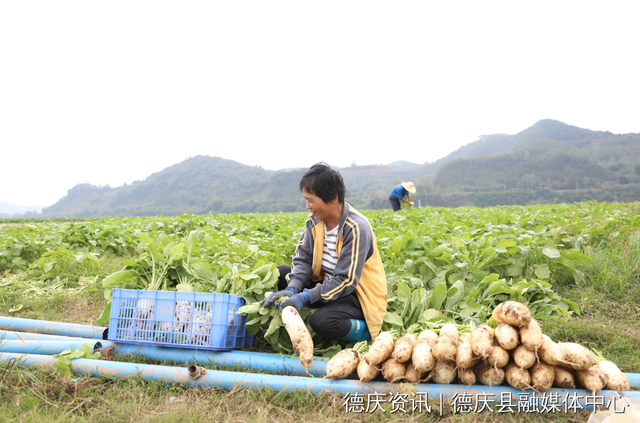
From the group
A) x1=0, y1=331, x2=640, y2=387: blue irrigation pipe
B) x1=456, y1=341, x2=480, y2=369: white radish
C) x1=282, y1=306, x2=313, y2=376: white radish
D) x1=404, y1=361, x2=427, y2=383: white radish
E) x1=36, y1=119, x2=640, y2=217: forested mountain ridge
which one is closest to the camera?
x1=456, y1=341, x2=480, y2=369: white radish

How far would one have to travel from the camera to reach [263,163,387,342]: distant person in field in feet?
7.94

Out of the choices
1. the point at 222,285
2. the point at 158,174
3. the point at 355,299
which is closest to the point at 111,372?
the point at 222,285

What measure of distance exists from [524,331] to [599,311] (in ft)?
5.62

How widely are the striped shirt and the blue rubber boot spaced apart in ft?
1.16

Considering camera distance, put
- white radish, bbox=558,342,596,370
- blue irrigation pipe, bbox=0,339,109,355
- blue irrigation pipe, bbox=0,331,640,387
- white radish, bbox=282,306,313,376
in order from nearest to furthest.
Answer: white radish, bbox=558,342,596,370
white radish, bbox=282,306,313,376
blue irrigation pipe, bbox=0,331,640,387
blue irrigation pipe, bbox=0,339,109,355

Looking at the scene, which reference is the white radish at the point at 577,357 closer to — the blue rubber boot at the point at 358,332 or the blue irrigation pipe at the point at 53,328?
the blue rubber boot at the point at 358,332

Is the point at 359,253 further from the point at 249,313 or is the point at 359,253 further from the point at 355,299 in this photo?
the point at 249,313

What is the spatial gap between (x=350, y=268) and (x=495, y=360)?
3.04 ft

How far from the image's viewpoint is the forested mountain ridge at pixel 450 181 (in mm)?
60406

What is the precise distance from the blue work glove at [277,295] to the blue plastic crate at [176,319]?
0.68 ft

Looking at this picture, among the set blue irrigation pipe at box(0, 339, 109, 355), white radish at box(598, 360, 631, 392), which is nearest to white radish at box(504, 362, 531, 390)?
white radish at box(598, 360, 631, 392)

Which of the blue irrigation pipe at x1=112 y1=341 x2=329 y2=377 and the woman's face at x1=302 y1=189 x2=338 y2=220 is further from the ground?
the woman's face at x1=302 y1=189 x2=338 y2=220

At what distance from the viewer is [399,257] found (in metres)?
4.06

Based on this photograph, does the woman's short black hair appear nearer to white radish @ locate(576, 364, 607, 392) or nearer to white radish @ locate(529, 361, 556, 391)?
white radish @ locate(529, 361, 556, 391)
